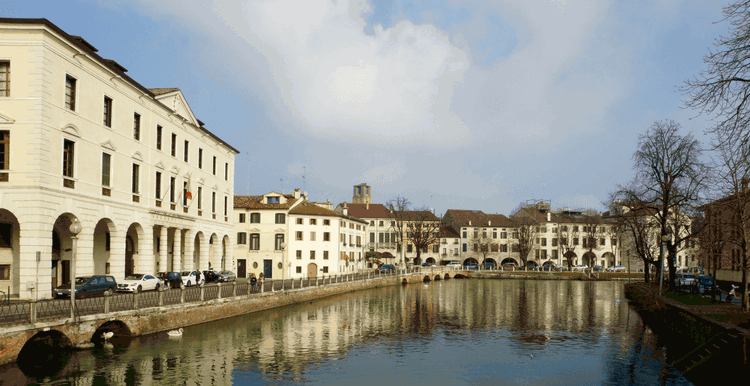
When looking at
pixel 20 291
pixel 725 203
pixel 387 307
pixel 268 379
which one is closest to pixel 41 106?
pixel 20 291

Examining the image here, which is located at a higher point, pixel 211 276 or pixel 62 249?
pixel 62 249

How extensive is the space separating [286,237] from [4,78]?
46.0 m

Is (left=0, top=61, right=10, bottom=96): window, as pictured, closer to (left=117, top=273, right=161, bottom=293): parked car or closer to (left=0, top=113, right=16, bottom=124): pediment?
(left=0, top=113, right=16, bottom=124): pediment

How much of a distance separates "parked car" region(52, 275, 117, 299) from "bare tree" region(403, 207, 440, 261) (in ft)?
251

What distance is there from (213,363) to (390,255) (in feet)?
303

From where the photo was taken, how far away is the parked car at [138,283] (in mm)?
36688

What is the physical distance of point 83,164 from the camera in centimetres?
3403

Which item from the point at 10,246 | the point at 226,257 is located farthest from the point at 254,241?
the point at 10,246

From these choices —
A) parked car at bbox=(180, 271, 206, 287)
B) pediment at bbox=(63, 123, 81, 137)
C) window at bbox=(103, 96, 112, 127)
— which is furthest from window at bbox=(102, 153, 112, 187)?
parked car at bbox=(180, 271, 206, 287)

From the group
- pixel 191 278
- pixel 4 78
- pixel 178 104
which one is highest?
pixel 178 104

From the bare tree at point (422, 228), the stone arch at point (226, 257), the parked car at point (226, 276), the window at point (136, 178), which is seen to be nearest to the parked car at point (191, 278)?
the parked car at point (226, 276)

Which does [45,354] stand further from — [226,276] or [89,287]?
[226,276]

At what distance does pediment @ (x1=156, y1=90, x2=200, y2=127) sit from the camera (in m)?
46.2

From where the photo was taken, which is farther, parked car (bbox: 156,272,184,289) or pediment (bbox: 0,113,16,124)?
parked car (bbox: 156,272,184,289)
